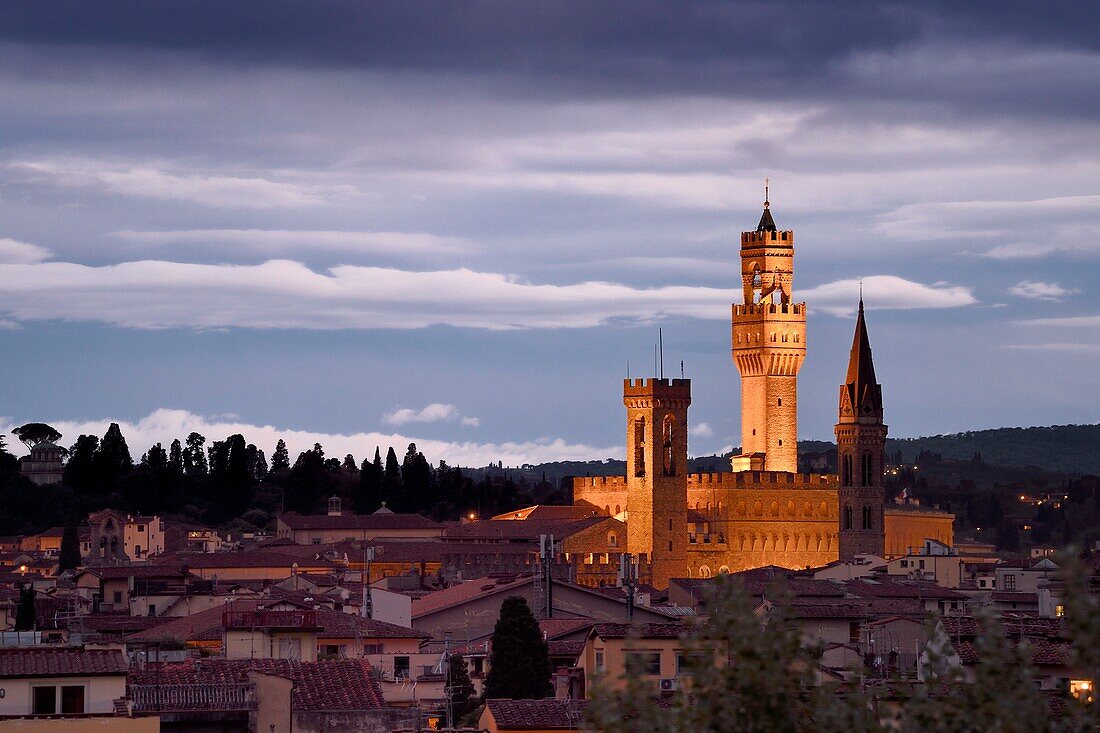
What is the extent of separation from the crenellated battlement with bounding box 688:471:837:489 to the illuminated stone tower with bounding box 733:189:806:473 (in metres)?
5.78

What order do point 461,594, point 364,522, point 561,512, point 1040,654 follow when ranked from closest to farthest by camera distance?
point 1040,654, point 461,594, point 561,512, point 364,522

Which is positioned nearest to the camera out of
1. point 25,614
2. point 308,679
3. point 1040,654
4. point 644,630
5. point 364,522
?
point 308,679

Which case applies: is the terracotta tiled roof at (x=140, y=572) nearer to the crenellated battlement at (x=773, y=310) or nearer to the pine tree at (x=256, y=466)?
the crenellated battlement at (x=773, y=310)

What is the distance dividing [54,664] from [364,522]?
116m

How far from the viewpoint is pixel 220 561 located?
10269cm

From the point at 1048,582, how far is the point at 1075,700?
6192 cm

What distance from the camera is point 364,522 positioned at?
14162 centimetres

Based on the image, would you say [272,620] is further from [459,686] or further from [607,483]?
[607,483]

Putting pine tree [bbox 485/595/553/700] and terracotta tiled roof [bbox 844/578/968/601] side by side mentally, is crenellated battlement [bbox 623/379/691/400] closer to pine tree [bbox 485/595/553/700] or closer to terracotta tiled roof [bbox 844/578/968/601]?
terracotta tiled roof [bbox 844/578/968/601]

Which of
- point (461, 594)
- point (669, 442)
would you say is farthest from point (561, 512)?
point (461, 594)

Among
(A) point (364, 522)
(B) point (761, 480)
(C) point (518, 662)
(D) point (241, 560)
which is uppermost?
(B) point (761, 480)

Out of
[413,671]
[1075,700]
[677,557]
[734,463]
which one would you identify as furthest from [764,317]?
[1075,700]

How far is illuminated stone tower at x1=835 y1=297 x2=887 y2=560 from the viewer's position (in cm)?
12862

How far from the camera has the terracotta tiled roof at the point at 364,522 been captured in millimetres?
140750
